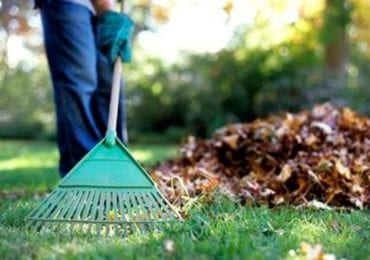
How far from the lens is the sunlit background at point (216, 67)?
894 cm

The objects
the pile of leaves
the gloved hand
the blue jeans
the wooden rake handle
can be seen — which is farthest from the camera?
the blue jeans

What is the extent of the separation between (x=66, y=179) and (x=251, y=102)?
7189 millimetres

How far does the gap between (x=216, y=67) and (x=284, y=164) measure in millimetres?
6487

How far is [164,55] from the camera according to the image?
41.3 ft

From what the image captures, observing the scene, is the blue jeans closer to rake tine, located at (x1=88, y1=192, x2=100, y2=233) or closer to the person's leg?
the person's leg

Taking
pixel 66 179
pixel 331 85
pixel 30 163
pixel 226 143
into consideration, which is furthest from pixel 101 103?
pixel 331 85

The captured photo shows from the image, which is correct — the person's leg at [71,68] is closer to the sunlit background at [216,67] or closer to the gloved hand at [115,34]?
the gloved hand at [115,34]

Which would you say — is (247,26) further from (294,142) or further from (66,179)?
(66,179)

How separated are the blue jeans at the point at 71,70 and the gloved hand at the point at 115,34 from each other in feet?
0.23

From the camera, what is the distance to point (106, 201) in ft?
7.75

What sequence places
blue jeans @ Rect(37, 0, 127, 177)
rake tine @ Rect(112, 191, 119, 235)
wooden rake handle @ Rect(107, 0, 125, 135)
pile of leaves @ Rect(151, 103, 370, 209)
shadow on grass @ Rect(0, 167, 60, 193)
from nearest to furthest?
rake tine @ Rect(112, 191, 119, 235)
wooden rake handle @ Rect(107, 0, 125, 135)
pile of leaves @ Rect(151, 103, 370, 209)
blue jeans @ Rect(37, 0, 127, 177)
shadow on grass @ Rect(0, 167, 60, 193)

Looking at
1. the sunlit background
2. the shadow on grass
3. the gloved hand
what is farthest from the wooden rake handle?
the sunlit background

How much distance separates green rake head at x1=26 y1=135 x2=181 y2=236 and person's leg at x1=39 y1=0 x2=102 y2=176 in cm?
77

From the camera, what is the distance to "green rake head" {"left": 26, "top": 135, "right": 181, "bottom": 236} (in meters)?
2.24
